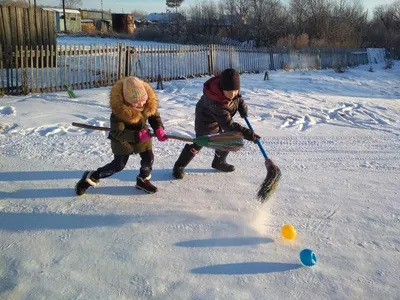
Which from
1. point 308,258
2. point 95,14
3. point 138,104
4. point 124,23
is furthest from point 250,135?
point 95,14

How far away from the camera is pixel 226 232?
3080 mm

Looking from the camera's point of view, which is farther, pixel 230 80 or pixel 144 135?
pixel 230 80

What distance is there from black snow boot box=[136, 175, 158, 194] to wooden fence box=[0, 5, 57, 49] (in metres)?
10.3

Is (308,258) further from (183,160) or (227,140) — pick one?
(183,160)

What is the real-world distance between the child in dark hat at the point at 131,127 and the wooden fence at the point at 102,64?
7830 mm

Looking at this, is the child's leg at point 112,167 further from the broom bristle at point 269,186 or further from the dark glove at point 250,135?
the broom bristle at point 269,186

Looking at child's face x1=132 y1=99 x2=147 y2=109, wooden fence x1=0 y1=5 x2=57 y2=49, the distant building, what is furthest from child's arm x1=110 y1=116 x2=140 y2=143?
the distant building

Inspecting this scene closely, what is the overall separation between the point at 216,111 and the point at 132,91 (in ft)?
2.95

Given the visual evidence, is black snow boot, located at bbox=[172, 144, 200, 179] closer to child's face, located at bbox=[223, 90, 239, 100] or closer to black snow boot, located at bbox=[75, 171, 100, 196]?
child's face, located at bbox=[223, 90, 239, 100]

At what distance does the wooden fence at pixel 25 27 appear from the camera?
12.3 meters

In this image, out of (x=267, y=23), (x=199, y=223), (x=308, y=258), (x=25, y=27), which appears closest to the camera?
(x=308, y=258)

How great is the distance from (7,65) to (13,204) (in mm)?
7881

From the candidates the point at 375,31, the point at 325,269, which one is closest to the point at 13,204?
the point at 325,269

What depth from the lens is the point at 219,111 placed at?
12.3 feet
